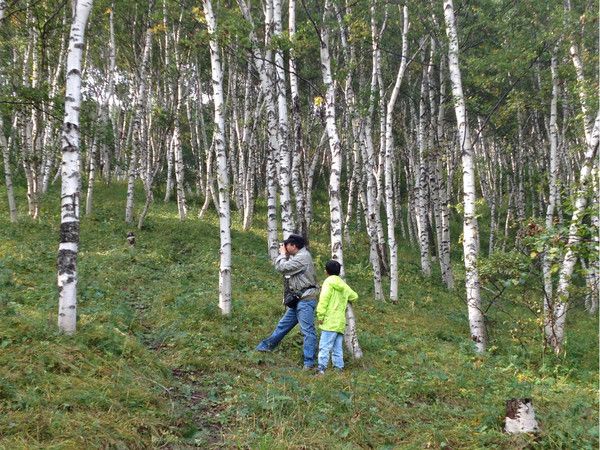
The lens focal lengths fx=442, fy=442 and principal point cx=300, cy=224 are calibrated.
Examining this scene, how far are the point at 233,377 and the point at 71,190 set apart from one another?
3607 millimetres

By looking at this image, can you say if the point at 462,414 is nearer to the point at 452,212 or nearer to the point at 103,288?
the point at 103,288

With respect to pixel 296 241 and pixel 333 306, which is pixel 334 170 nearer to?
pixel 296 241

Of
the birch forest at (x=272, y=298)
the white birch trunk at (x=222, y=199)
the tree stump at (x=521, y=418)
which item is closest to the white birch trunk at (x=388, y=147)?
the birch forest at (x=272, y=298)

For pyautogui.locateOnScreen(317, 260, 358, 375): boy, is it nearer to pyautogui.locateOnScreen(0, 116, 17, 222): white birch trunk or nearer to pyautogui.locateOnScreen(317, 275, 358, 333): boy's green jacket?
pyautogui.locateOnScreen(317, 275, 358, 333): boy's green jacket

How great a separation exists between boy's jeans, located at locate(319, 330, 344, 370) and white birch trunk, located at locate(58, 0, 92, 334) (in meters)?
3.76

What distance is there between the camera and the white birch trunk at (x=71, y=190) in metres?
6.32

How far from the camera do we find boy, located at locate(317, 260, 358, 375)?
23.7 ft

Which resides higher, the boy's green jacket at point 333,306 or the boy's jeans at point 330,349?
the boy's green jacket at point 333,306

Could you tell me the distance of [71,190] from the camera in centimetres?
643

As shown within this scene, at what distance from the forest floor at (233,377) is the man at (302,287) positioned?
1.64 ft

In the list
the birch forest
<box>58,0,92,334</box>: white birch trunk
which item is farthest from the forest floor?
<box>58,0,92,334</box>: white birch trunk

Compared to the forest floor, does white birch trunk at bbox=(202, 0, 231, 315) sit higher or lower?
higher

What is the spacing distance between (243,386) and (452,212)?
105ft

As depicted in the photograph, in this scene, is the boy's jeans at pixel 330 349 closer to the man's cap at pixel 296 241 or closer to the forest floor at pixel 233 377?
the forest floor at pixel 233 377
